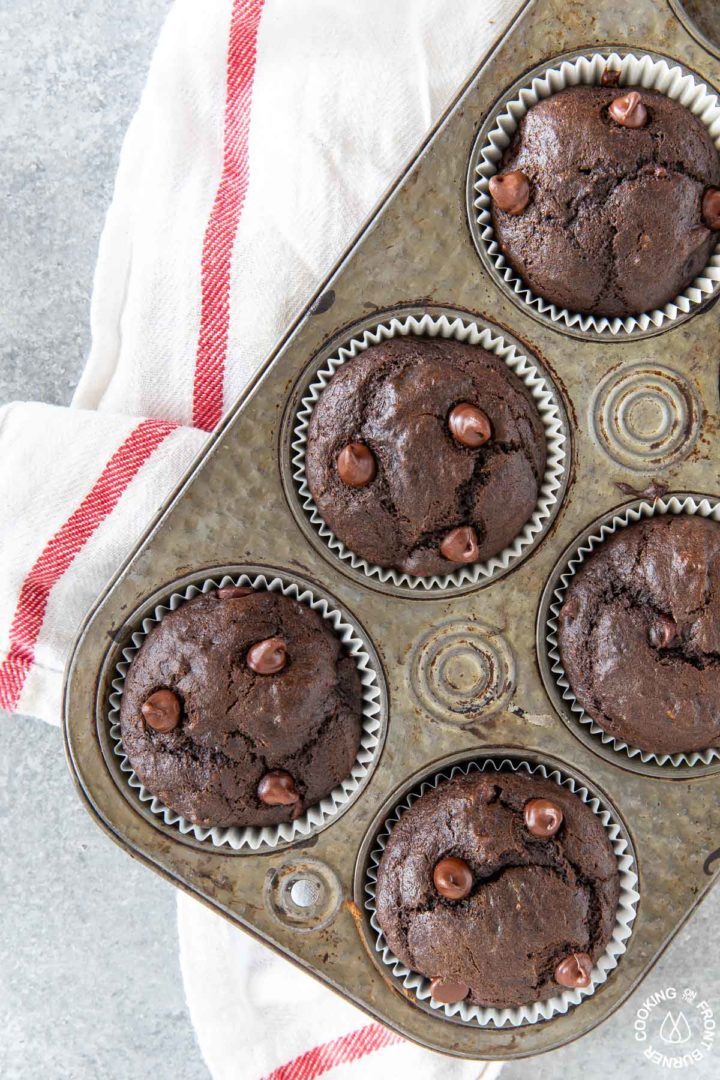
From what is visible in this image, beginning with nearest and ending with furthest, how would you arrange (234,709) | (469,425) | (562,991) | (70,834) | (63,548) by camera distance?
1. (469,425)
2. (234,709)
3. (562,991)
4. (63,548)
5. (70,834)

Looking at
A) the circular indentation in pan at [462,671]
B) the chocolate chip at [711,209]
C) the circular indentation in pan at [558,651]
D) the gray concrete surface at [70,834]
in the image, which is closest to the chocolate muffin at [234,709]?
the circular indentation in pan at [462,671]

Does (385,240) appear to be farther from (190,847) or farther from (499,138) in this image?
(190,847)

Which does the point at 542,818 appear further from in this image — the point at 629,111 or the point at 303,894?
the point at 629,111

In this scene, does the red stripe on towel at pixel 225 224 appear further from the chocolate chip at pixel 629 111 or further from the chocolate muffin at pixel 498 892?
the chocolate muffin at pixel 498 892

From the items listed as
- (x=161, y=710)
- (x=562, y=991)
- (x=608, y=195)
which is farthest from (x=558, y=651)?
(x=608, y=195)

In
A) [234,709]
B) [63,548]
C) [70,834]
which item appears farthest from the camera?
[70,834]

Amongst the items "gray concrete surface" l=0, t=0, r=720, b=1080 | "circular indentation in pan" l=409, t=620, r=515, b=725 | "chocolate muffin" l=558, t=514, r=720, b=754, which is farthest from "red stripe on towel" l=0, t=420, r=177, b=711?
"chocolate muffin" l=558, t=514, r=720, b=754
